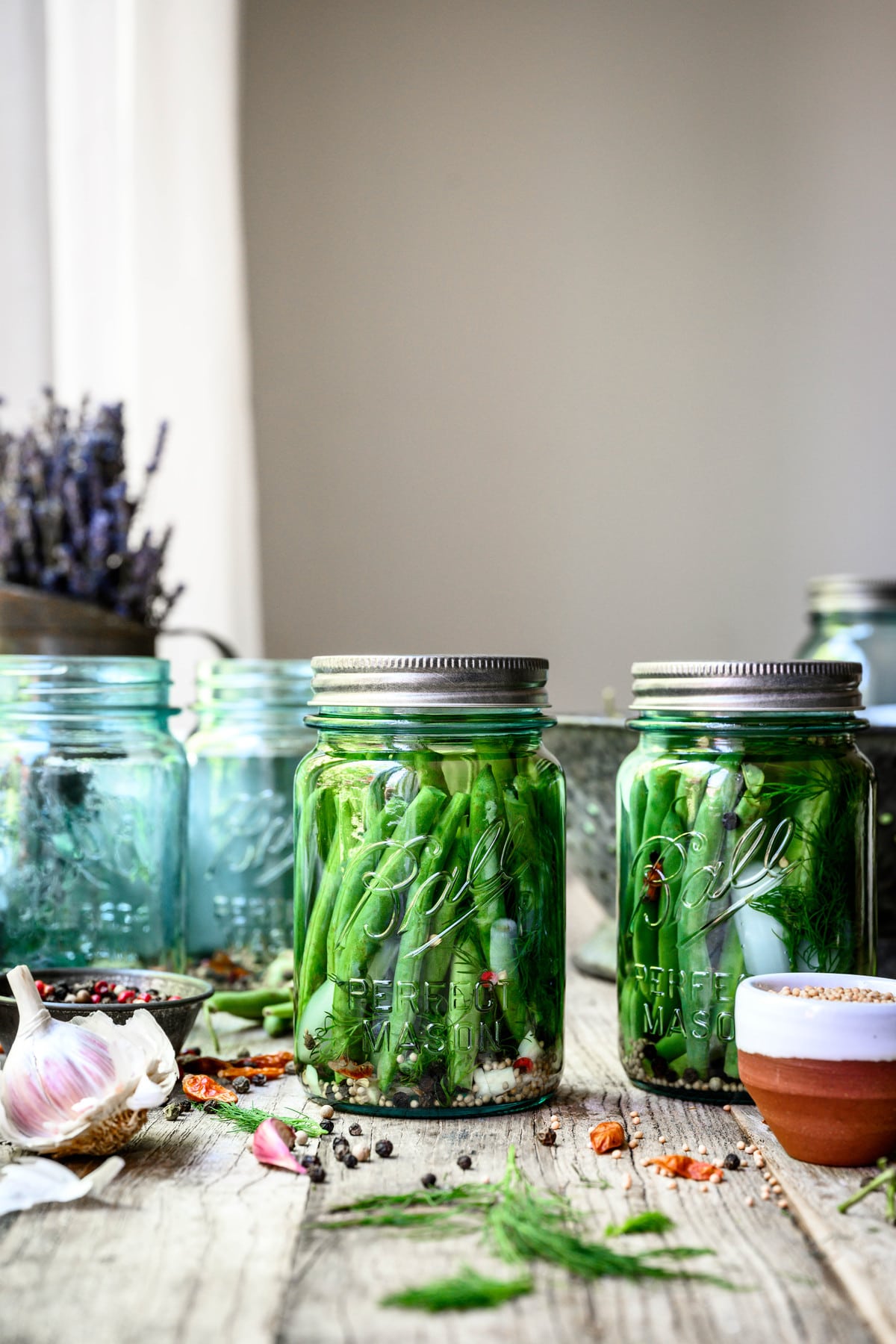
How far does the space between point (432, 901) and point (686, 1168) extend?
9.2 inches

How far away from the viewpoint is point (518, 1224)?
689mm

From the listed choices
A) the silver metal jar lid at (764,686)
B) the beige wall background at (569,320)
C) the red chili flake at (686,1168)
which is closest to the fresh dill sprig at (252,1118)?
the red chili flake at (686,1168)

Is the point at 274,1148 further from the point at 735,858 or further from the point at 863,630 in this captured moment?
A: the point at 863,630

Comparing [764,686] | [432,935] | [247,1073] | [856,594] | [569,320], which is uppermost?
[569,320]

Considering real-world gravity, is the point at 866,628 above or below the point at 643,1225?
above

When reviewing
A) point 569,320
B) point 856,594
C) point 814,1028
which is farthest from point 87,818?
point 569,320

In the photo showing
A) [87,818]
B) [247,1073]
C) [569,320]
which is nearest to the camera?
[247,1073]

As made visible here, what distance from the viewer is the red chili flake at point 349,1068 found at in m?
0.89

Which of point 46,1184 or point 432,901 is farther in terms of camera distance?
point 432,901

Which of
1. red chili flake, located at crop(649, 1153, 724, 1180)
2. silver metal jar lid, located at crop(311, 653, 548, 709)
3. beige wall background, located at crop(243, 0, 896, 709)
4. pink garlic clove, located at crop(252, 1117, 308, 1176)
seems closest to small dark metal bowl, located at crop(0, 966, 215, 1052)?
pink garlic clove, located at crop(252, 1117, 308, 1176)

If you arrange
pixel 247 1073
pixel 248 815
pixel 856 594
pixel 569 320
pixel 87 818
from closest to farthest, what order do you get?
pixel 247 1073 → pixel 87 818 → pixel 248 815 → pixel 856 594 → pixel 569 320

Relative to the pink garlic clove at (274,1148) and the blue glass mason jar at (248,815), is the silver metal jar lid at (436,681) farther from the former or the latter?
the blue glass mason jar at (248,815)

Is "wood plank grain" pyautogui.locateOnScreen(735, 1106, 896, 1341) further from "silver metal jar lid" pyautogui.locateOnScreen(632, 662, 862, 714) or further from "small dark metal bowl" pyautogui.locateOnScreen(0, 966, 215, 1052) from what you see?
"small dark metal bowl" pyautogui.locateOnScreen(0, 966, 215, 1052)

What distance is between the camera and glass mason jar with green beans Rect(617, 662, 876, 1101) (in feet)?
2.98
